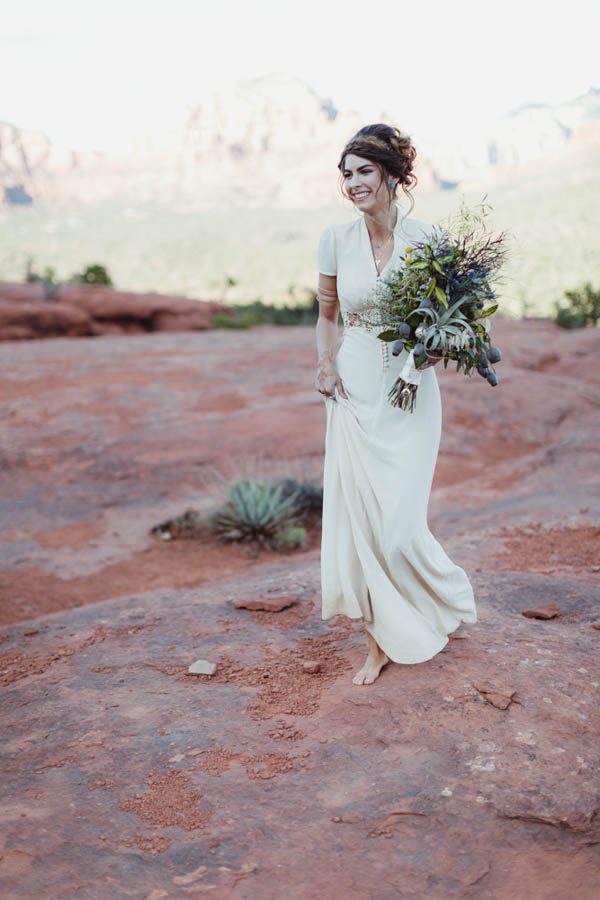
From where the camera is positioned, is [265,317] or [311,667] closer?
[311,667]

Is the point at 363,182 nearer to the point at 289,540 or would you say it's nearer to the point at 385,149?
the point at 385,149

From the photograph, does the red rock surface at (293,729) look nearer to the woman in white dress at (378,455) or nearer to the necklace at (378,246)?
the woman in white dress at (378,455)

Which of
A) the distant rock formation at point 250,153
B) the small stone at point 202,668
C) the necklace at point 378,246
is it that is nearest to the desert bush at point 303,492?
the small stone at point 202,668

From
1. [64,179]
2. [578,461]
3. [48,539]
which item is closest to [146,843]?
[48,539]

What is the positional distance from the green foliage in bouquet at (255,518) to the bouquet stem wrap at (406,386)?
155 inches

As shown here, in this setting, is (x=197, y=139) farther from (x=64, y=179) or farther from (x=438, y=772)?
(x=438, y=772)

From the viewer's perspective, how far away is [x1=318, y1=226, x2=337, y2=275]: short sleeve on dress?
3.16 m

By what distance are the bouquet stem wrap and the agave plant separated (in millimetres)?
3946

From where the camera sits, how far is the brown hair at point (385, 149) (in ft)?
9.66

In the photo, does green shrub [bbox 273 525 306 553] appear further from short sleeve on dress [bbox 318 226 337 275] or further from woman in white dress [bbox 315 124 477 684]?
short sleeve on dress [bbox 318 226 337 275]

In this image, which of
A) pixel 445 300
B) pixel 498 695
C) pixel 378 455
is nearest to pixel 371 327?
pixel 445 300

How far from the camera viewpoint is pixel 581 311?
19172 mm

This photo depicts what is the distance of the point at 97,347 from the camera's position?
13344 mm

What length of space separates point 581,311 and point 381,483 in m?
17.8
